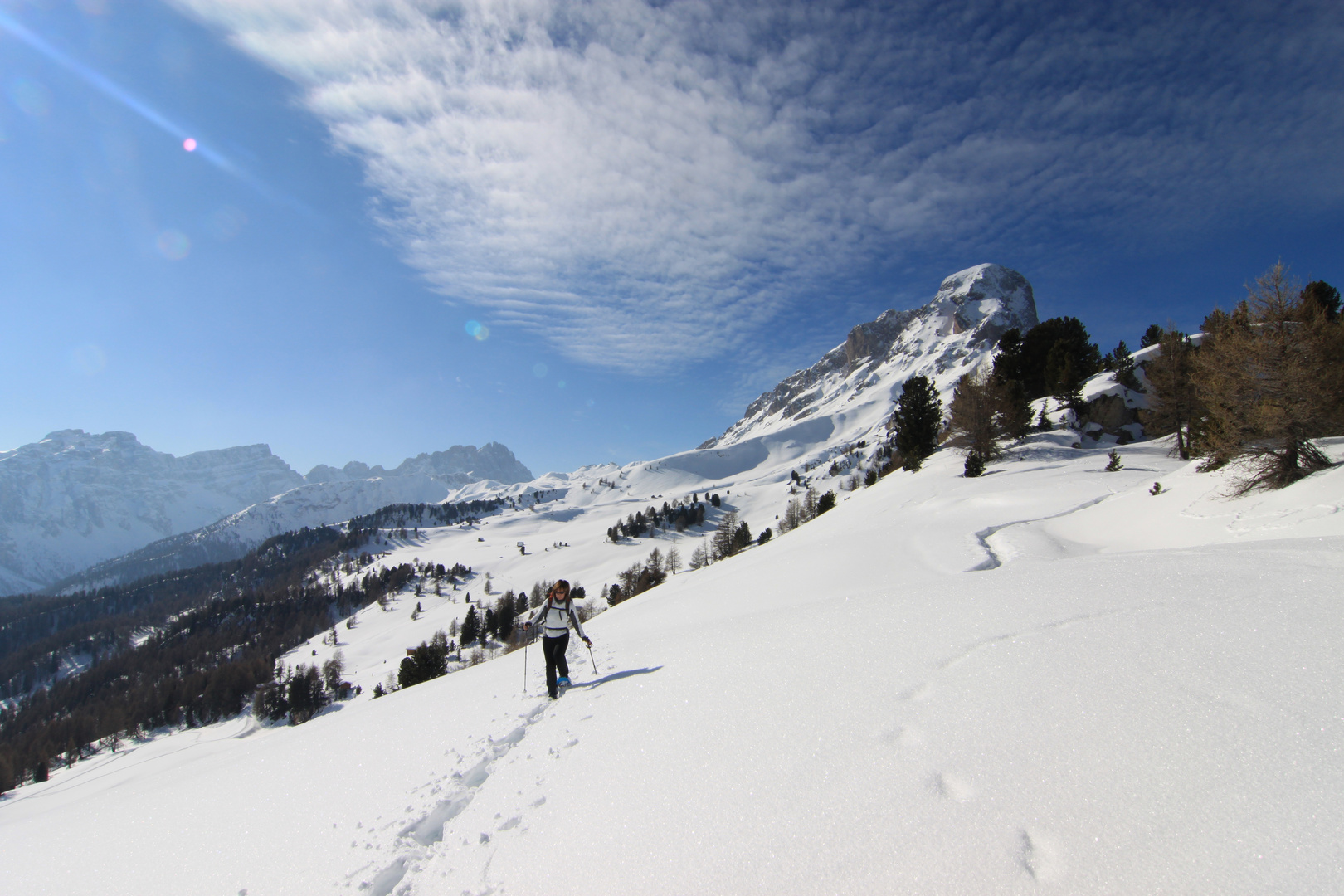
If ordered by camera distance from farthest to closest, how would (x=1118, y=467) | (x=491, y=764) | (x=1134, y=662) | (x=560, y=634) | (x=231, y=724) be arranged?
(x=231, y=724), (x=1118, y=467), (x=560, y=634), (x=491, y=764), (x=1134, y=662)

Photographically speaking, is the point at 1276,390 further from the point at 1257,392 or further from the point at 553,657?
the point at 553,657

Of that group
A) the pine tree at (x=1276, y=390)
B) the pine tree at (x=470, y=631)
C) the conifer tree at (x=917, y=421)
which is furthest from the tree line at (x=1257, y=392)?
the pine tree at (x=470, y=631)

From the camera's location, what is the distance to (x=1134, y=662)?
4.31 meters

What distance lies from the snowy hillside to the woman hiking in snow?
1.60 ft

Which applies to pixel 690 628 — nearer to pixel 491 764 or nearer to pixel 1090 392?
pixel 491 764

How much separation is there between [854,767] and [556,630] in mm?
6157

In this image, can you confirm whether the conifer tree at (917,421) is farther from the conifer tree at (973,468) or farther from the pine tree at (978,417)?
the conifer tree at (973,468)

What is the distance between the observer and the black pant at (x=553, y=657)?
8164 millimetres

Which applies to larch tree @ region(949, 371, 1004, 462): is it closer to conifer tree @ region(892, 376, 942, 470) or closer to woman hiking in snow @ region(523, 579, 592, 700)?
conifer tree @ region(892, 376, 942, 470)

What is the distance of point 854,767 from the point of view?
372 centimetres

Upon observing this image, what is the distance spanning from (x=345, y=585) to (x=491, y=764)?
211m

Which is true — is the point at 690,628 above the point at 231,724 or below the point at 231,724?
above

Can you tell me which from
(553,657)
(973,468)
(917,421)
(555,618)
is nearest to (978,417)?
(973,468)

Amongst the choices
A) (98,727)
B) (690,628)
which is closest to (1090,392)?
(690,628)
